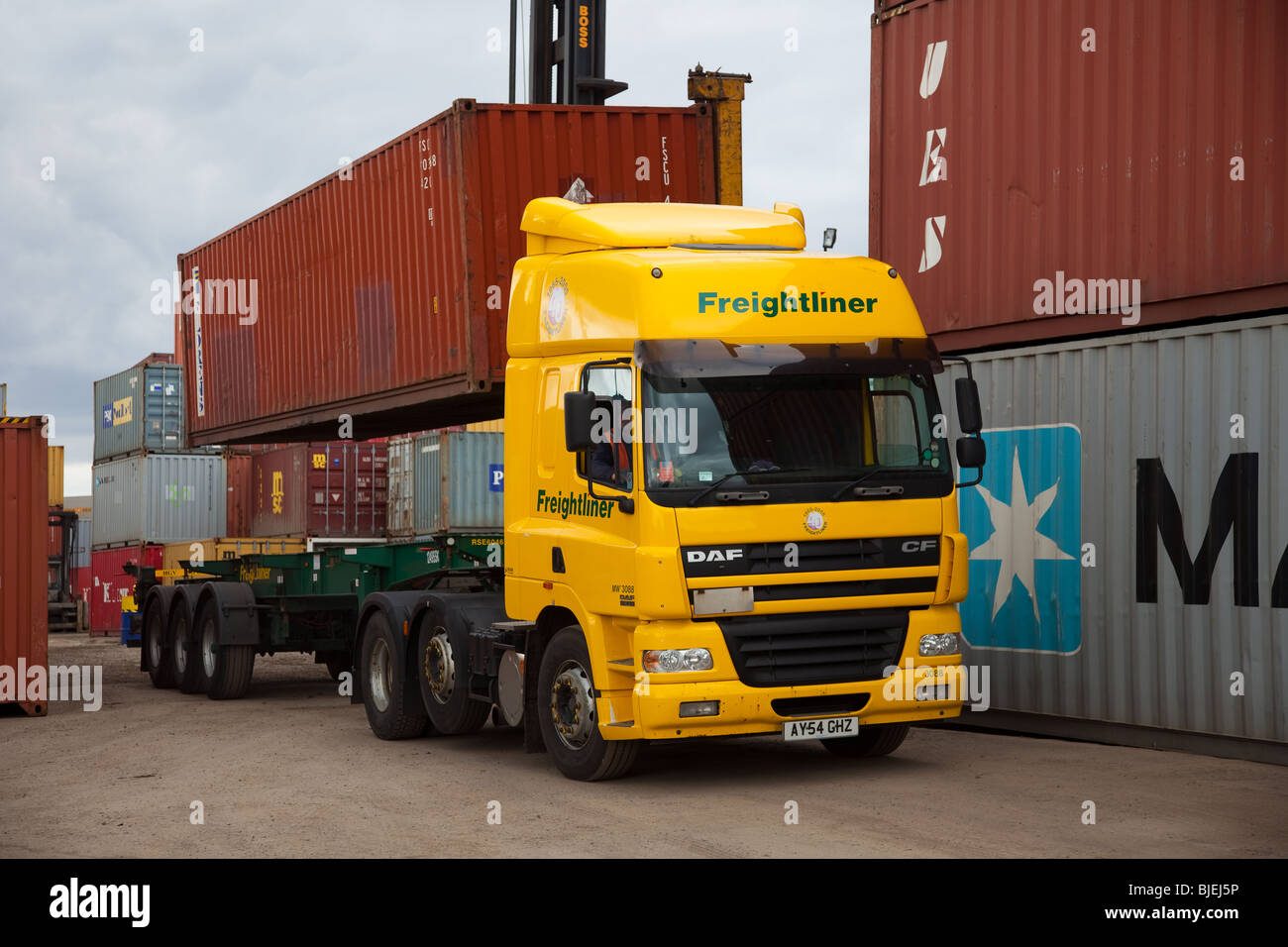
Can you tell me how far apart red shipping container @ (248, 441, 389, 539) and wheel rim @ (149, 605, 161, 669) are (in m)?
8.76

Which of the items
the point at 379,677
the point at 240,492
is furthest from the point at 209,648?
the point at 240,492

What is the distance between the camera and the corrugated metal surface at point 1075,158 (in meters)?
10.0

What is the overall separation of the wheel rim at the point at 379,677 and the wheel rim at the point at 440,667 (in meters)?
0.65

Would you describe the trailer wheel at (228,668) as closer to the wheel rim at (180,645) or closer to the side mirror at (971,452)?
A: the wheel rim at (180,645)

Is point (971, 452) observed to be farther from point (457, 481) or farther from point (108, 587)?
point (108, 587)

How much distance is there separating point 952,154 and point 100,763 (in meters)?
8.20

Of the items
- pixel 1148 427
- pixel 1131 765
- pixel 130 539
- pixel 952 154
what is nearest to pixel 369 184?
pixel 952 154

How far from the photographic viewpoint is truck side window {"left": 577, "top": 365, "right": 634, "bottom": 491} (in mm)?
8680

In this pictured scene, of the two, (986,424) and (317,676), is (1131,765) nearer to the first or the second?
Result: (986,424)

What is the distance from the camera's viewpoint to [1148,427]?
10.6 meters

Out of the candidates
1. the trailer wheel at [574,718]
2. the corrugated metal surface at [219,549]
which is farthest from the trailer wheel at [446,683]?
the corrugated metal surface at [219,549]

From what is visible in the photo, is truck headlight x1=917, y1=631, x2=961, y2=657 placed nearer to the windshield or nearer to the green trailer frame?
the windshield

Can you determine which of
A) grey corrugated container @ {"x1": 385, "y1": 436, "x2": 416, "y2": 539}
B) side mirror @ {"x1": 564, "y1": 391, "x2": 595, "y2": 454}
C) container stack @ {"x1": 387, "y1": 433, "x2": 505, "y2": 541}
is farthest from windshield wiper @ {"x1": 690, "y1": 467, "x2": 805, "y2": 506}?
grey corrugated container @ {"x1": 385, "y1": 436, "x2": 416, "y2": 539}

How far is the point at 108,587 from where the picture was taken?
3219 cm
